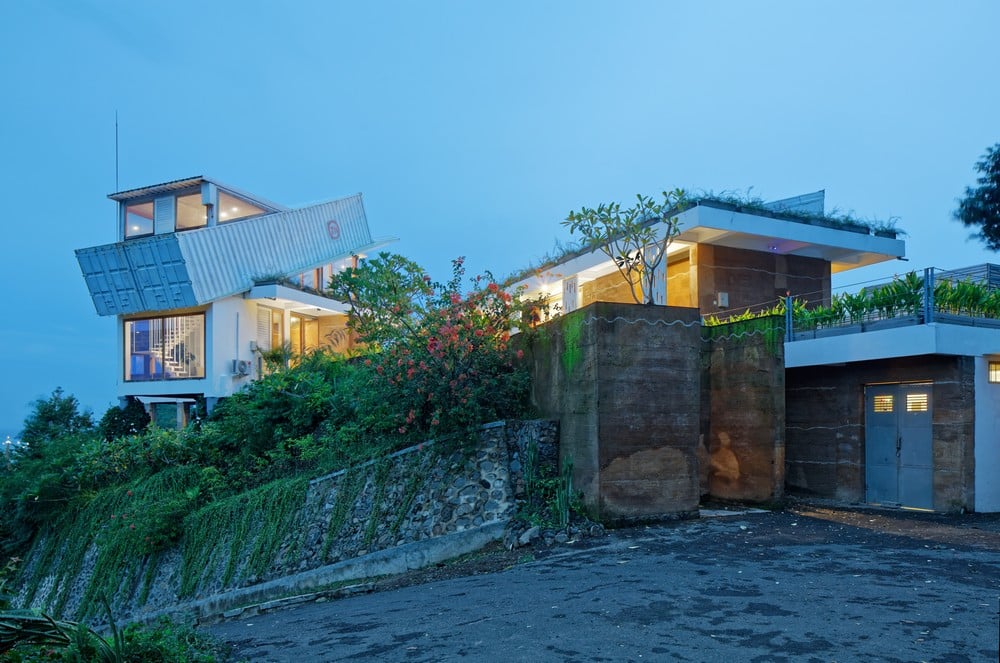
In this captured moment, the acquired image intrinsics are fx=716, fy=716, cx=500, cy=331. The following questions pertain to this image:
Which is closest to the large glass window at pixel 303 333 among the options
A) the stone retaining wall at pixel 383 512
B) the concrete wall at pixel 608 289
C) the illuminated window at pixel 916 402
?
the concrete wall at pixel 608 289

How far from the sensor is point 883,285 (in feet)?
42.1

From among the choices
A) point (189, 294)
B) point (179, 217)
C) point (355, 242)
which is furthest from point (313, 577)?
point (355, 242)

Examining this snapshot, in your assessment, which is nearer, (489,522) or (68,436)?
(489,522)

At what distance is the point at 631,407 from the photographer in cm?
1052

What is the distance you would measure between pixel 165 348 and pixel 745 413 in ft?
62.1

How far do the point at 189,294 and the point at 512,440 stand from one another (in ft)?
47.5

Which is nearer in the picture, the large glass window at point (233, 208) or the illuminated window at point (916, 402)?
the illuminated window at point (916, 402)

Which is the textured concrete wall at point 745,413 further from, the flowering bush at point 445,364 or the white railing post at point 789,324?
the flowering bush at point 445,364

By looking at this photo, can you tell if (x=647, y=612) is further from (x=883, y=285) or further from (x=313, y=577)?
(x=883, y=285)

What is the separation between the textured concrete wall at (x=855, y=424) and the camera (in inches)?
458

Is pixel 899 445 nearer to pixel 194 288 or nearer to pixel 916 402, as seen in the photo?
pixel 916 402

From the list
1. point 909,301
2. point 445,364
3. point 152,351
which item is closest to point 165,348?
point 152,351

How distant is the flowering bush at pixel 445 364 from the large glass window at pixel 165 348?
10747 millimetres

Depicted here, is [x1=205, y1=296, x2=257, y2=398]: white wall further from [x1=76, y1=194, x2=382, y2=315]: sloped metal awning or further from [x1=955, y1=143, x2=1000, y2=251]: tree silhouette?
[x1=955, y1=143, x2=1000, y2=251]: tree silhouette
